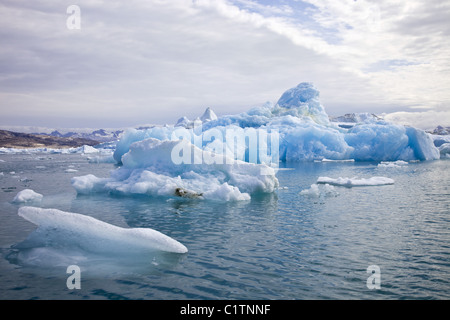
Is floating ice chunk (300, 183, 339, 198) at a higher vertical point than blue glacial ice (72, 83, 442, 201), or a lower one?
lower

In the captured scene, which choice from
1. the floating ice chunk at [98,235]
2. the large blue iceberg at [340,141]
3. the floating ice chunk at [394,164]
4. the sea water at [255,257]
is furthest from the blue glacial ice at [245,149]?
the floating ice chunk at [98,235]

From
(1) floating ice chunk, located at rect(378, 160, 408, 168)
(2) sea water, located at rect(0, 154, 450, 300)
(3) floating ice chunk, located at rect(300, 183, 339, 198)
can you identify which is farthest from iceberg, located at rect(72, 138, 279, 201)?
(1) floating ice chunk, located at rect(378, 160, 408, 168)

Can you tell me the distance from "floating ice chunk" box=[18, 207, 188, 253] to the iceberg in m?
7.35

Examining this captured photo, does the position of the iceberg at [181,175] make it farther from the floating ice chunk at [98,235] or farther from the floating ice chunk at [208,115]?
the floating ice chunk at [208,115]

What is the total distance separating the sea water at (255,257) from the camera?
5.39 m

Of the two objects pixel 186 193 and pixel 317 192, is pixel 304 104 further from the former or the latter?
pixel 186 193

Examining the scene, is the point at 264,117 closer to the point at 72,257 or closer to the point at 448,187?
the point at 448,187

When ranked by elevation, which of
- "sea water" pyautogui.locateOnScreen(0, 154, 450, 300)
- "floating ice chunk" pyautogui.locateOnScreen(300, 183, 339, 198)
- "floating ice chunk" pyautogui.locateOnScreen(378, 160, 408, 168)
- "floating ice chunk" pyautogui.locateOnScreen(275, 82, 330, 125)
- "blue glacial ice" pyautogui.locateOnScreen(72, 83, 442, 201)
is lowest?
"sea water" pyautogui.locateOnScreen(0, 154, 450, 300)

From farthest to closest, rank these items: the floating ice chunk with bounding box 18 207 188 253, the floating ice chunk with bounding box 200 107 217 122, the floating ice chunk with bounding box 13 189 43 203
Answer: the floating ice chunk with bounding box 200 107 217 122, the floating ice chunk with bounding box 13 189 43 203, the floating ice chunk with bounding box 18 207 188 253

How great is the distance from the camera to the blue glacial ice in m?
15.2

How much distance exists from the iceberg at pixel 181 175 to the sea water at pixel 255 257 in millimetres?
2070

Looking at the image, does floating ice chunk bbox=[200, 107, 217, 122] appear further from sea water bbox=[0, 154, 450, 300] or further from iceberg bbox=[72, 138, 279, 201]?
sea water bbox=[0, 154, 450, 300]

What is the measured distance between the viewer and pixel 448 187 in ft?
56.8
